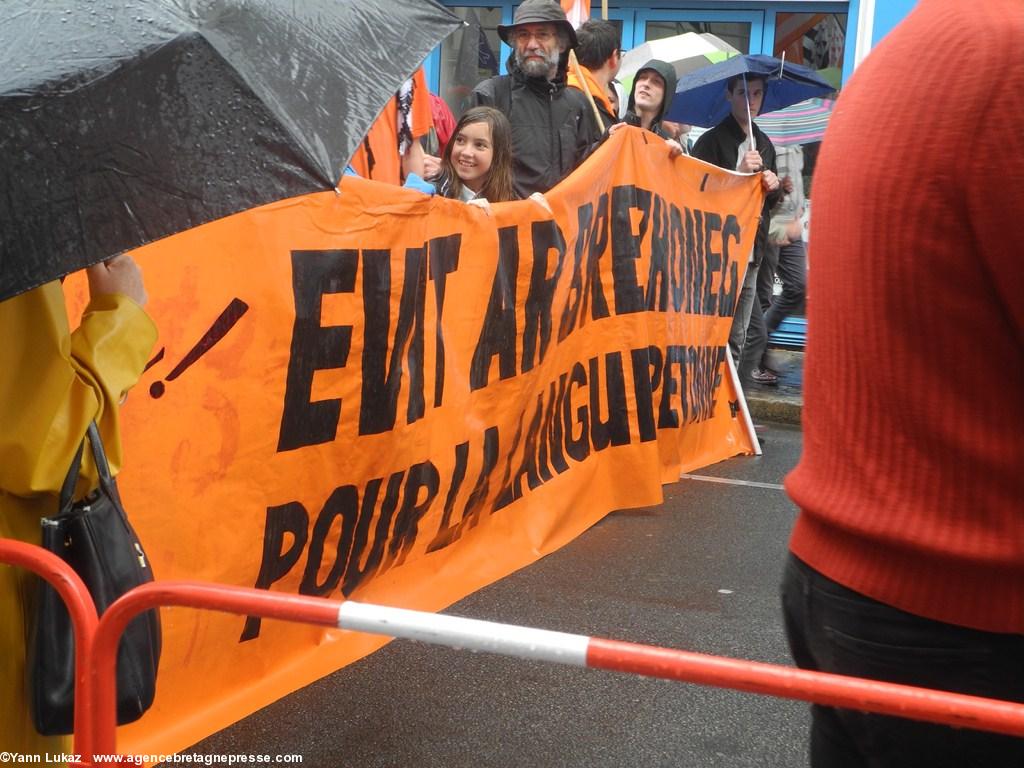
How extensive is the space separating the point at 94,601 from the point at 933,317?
56.8 inches

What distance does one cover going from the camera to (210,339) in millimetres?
3387

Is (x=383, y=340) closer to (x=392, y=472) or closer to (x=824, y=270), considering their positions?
(x=392, y=472)

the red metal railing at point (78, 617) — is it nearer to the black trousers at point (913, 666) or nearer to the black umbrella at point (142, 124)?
the black umbrella at point (142, 124)

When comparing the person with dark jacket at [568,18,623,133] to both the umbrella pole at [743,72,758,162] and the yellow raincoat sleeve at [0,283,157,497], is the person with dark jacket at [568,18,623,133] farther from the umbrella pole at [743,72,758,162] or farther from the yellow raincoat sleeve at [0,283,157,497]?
the yellow raincoat sleeve at [0,283,157,497]

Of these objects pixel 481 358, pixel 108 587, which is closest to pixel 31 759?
pixel 108 587

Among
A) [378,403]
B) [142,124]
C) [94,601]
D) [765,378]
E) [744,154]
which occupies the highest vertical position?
[142,124]

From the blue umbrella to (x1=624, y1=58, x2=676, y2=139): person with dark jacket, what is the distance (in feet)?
2.78

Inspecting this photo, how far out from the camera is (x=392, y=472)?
4152mm

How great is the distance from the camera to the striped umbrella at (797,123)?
33.6 feet

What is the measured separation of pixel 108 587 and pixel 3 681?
0.88 feet

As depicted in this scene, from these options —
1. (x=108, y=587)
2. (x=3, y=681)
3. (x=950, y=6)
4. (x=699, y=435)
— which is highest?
(x=950, y=6)

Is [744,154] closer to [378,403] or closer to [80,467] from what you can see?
[378,403]

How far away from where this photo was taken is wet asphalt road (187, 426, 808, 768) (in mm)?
3465

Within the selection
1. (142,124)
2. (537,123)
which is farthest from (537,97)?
(142,124)
